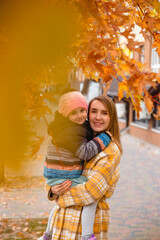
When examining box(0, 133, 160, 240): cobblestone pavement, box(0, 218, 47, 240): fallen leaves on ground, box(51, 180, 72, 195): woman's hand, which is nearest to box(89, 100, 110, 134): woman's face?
box(51, 180, 72, 195): woman's hand

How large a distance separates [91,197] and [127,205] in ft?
14.2

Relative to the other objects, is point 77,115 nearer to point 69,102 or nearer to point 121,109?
point 69,102

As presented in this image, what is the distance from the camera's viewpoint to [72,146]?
2.17m

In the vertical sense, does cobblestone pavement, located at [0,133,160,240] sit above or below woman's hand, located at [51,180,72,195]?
below

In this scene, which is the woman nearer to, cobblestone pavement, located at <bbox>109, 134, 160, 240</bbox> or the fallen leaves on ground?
the fallen leaves on ground

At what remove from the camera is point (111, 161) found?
2283mm

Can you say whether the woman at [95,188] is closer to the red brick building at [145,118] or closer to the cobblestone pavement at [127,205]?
the cobblestone pavement at [127,205]

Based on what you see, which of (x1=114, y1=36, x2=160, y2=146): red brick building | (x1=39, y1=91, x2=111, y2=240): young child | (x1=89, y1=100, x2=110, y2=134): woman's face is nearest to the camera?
(x1=39, y1=91, x2=111, y2=240): young child

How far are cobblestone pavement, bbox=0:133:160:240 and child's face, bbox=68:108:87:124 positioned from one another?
1.43 metres

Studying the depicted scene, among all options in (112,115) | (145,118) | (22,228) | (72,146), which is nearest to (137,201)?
(22,228)

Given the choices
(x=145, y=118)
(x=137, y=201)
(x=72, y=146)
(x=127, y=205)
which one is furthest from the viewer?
(x=145, y=118)

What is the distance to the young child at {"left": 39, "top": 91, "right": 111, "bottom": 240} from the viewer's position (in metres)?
2.19

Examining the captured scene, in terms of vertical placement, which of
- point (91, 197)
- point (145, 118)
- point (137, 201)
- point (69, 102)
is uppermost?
point (69, 102)

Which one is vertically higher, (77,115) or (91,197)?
(77,115)
